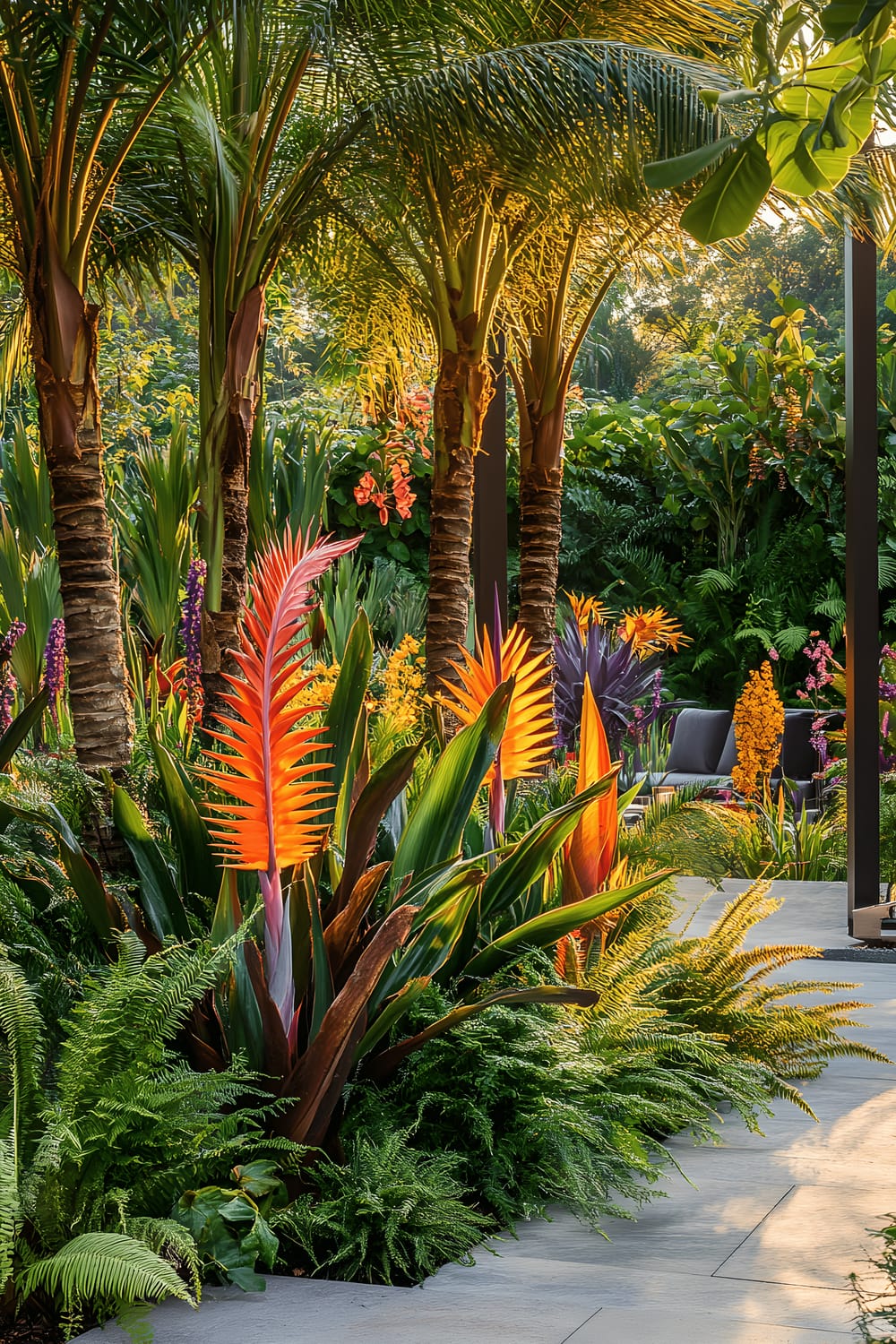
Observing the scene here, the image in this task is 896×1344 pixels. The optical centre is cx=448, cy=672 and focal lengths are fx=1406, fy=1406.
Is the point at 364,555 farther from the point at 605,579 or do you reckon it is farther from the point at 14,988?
the point at 14,988

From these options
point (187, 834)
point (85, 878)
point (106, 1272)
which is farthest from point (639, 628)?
point (106, 1272)

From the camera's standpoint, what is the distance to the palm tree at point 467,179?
12.9 feet

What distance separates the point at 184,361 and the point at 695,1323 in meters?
16.1

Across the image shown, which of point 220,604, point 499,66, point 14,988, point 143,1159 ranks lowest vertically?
point 143,1159

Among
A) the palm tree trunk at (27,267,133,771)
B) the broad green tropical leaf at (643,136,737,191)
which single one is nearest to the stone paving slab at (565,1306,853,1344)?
the broad green tropical leaf at (643,136,737,191)

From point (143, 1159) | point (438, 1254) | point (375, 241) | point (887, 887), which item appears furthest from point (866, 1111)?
point (375, 241)

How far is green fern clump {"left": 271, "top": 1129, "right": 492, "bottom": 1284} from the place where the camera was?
222 centimetres

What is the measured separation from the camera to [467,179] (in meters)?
4.29

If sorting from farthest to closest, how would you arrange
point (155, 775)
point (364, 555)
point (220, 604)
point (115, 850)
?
point (364, 555) → point (220, 604) → point (155, 775) → point (115, 850)

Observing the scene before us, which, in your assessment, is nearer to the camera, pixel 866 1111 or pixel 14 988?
pixel 14 988

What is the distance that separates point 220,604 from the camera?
4.83 meters

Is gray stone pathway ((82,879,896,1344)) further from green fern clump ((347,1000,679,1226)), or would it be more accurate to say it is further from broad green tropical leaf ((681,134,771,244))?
broad green tropical leaf ((681,134,771,244))

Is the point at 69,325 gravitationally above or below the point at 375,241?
below

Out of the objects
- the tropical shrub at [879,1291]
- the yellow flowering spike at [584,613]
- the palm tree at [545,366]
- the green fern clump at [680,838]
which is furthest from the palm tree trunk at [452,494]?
the tropical shrub at [879,1291]
